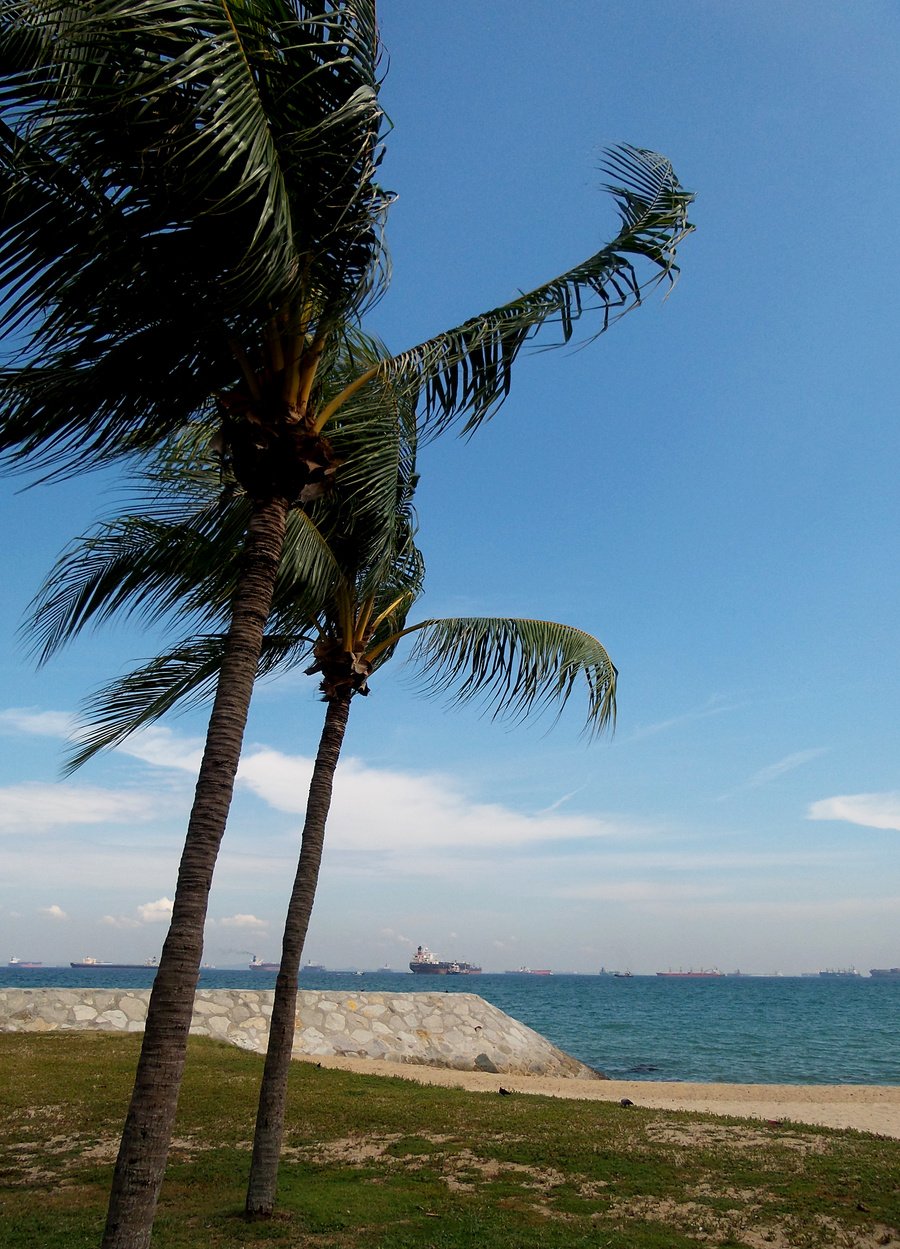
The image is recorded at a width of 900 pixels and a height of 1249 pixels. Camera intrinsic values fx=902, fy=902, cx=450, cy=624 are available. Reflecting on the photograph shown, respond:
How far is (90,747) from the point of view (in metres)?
8.83

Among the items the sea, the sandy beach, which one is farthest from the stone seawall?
the sea

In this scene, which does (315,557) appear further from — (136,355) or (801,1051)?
(801,1051)

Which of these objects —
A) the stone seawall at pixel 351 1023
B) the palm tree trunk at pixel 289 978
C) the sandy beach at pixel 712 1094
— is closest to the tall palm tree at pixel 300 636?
the palm tree trunk at pixel 289 978

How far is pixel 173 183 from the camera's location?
4.89 metres

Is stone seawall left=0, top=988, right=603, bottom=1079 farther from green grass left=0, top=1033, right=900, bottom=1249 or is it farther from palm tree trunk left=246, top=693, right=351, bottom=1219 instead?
palm tree trunk left=246, top=693, right=351, bottom=1219

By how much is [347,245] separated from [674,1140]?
33.2ft

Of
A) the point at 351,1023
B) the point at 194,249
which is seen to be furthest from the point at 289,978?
the point at 351,1023

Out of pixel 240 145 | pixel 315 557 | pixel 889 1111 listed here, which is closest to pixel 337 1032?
pixel 889 1111

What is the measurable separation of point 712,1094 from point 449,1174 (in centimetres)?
1228

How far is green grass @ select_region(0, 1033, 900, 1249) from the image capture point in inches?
269

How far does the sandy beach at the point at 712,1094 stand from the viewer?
597 inches

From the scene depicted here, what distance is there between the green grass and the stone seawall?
23.8 feet

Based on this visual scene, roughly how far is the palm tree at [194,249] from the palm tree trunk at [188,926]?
0.01m

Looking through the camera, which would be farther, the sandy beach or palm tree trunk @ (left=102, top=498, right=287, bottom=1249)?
the sandy beach
